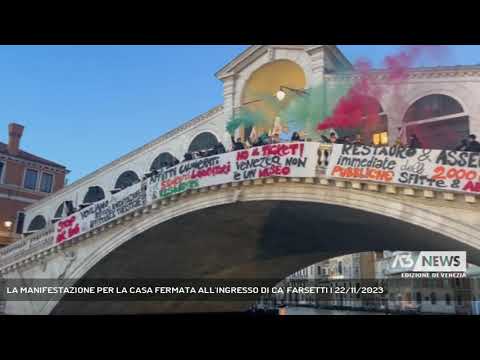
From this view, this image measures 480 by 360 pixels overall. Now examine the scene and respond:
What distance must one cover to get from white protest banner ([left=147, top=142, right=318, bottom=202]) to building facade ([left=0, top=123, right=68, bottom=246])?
10732 mm

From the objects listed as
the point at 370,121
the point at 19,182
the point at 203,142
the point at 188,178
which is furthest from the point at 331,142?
the point at 19,182

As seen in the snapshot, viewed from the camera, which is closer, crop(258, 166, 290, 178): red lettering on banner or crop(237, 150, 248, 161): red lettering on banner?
crop(258, 166, 290, 178): red lettering on banner

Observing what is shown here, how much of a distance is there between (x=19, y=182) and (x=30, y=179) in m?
0.66

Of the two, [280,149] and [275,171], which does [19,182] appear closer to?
[275,171]

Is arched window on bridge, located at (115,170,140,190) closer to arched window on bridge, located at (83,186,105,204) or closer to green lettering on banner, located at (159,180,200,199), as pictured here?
arched window on bridge, located at (83,186,105,204)

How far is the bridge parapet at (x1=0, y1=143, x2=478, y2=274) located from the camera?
964 centimetres

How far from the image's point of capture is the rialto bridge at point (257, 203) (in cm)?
935

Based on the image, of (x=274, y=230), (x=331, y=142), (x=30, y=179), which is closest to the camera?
(x=331, y=142)

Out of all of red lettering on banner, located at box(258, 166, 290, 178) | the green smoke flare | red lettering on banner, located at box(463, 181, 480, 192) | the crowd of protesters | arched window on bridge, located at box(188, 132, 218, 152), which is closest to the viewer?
red lettering on banner, located at box(463, 181, 480, 192)

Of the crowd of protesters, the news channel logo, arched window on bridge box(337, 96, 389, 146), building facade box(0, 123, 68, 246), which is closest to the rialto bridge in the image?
arched window on bridge box(337, 96, 389, 146)

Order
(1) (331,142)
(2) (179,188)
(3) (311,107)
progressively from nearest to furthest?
(1) (331,142), (2) (179,188), (3) (311,107)

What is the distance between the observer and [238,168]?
38.7 feet
